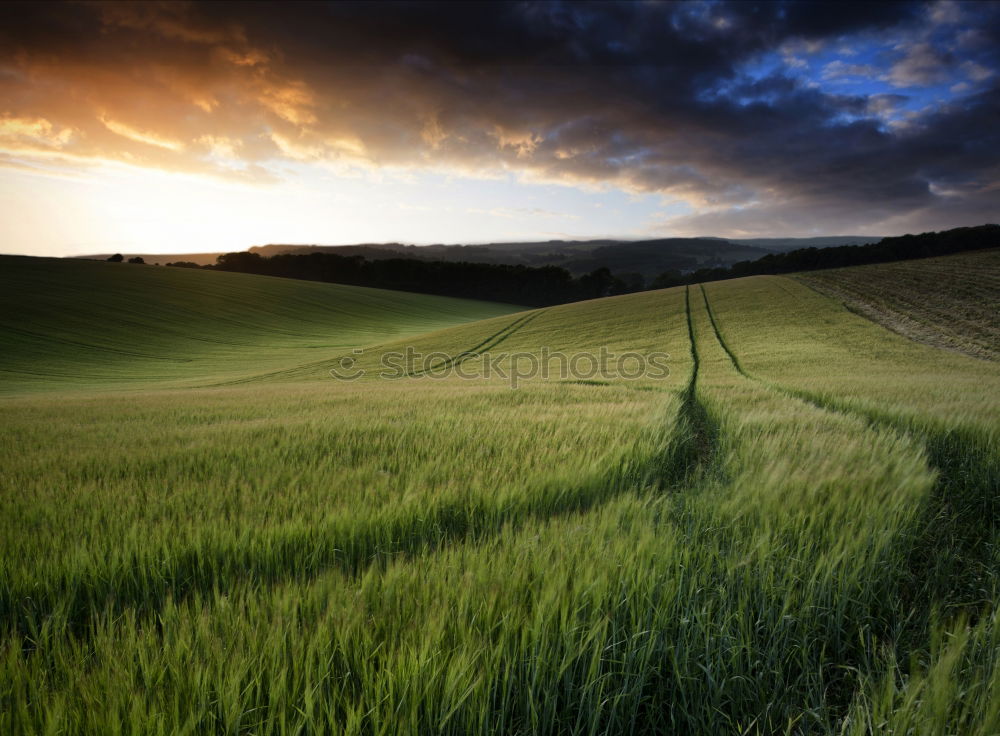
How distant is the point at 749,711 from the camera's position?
1402mm

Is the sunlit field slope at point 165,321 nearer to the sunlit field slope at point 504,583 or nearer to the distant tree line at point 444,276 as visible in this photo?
the distant tree line at point 444,276

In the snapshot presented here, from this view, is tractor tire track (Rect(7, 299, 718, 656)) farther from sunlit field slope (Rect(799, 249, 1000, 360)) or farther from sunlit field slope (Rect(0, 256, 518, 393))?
sunlit field slope (Rect(0, 256, 518, 393))

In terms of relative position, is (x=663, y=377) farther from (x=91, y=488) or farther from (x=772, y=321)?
(x=772, y=321)

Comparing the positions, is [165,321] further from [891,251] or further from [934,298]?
[891,251]

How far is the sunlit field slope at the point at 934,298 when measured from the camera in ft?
75.2

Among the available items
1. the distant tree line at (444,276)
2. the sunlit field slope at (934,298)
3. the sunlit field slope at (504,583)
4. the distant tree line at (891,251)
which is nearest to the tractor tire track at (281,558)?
the sunlit field slope at (504,583)

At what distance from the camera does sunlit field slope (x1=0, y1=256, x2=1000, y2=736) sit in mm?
1232

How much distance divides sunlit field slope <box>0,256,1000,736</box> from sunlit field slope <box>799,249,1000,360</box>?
25.0 metres

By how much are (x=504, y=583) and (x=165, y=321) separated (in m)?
58.1

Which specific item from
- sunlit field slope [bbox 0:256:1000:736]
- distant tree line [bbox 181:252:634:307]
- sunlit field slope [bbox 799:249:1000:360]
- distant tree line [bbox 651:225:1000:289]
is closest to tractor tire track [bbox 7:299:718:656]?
sunlit field slope [bbox 0:256:1000:736]

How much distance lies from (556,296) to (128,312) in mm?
80475

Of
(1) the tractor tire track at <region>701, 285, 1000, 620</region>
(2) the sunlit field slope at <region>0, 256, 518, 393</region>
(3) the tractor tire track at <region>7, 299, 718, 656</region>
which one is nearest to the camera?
(3) the tractor tire track at <region>7, 299, 718, 656</region>

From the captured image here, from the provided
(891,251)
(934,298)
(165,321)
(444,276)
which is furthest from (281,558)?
(444,276)

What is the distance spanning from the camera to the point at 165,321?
4634 centimetres
